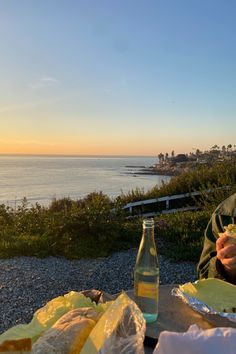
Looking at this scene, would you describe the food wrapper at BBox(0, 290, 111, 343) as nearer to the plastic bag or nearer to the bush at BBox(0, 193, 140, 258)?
the plastic bag

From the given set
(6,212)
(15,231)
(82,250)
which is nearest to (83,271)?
(82,250)

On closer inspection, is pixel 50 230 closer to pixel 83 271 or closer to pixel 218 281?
Answer: pixel 83 271

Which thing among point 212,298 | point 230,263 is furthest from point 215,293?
point 230,263

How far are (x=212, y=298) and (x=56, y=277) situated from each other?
440 cm

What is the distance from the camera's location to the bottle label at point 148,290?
1.85m

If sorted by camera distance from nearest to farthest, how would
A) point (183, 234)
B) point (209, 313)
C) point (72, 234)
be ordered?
point (209, 313)
point (72, 234)
point (183, 234)

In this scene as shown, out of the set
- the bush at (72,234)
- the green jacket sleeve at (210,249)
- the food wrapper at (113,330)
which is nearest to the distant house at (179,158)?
the bush at (72,234)

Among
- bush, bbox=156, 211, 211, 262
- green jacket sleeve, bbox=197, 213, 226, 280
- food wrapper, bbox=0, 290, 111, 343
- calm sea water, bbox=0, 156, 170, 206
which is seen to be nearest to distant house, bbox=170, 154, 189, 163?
calm sea water, bbox=0, 156, 170, 206

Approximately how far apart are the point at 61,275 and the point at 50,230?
1.71 meters

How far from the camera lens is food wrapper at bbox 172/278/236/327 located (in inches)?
68.8

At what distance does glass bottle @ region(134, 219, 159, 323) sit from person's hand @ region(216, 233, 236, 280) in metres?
0.31

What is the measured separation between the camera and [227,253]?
203 cm

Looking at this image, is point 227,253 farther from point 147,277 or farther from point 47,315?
point 47,315

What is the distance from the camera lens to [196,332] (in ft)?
3.55
